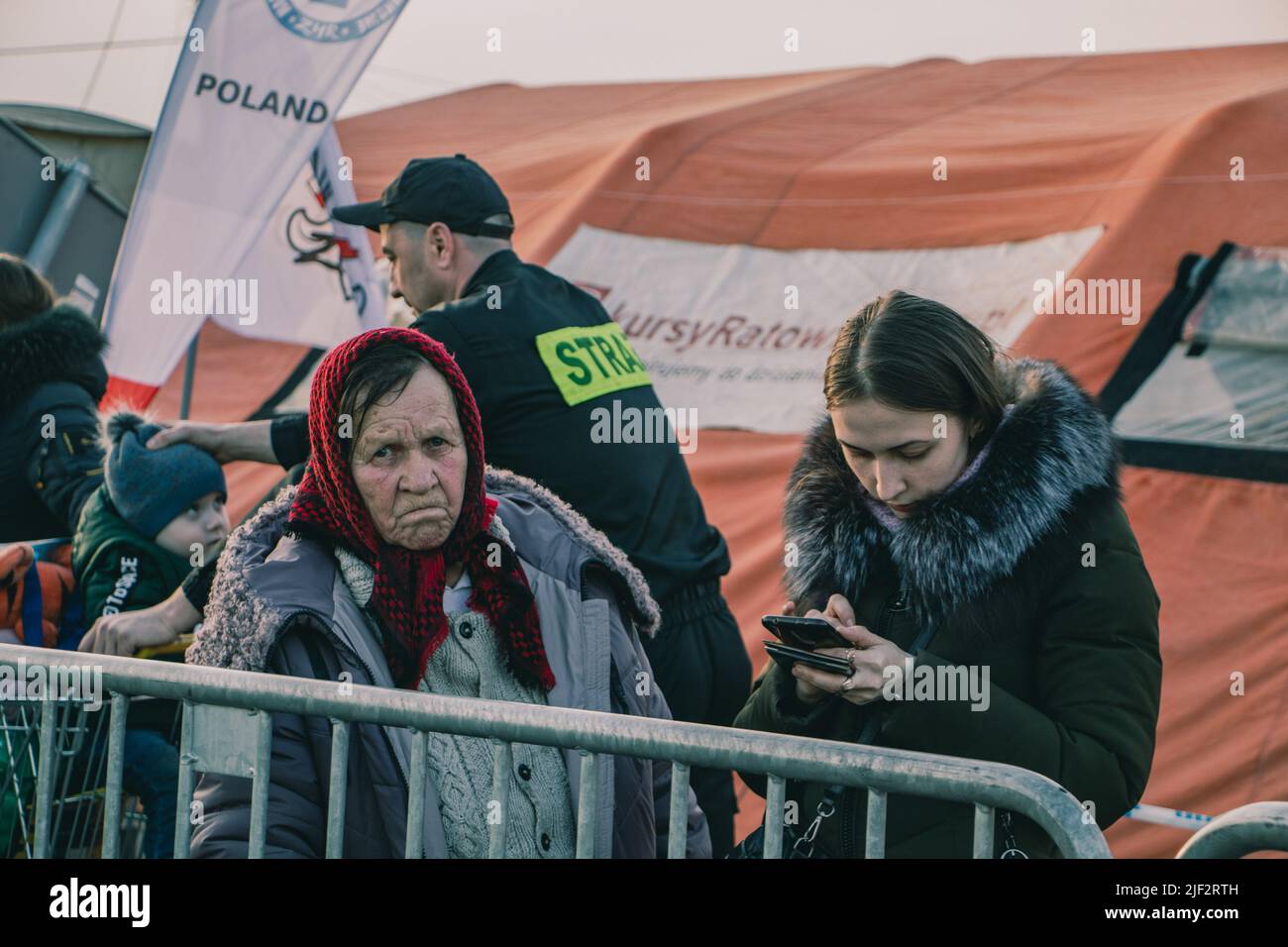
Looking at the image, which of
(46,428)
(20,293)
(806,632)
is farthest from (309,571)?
(20,293)

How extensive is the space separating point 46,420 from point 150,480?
1.70 feet

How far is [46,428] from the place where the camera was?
3264 millimetres

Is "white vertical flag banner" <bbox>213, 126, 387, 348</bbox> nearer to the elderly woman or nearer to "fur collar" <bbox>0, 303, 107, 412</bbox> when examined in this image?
"fur collar" <bbox>0, 303, 107, 412</bbox>

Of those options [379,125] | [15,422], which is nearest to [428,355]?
[15,422]

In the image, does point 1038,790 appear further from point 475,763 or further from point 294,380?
point 294,380

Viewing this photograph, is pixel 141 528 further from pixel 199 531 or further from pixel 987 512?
pixel 987 512

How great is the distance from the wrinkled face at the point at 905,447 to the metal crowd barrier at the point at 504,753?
509 mm

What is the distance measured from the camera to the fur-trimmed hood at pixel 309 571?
1.88m

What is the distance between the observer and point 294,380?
26.9ft

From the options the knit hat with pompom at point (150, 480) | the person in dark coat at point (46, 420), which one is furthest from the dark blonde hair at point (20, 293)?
the knit hat with pompom at point (150, 480)

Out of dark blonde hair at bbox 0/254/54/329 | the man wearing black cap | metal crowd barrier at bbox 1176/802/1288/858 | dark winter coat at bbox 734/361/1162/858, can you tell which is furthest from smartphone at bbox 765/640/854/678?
dark blonde hair at bbox 0/254/54/329

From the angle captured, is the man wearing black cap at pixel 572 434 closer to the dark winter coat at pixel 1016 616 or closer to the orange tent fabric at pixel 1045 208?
the dark winter coat at pixel 1016 616

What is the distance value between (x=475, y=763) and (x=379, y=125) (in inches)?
412

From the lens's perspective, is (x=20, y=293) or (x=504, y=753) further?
(x=20, y=293)
